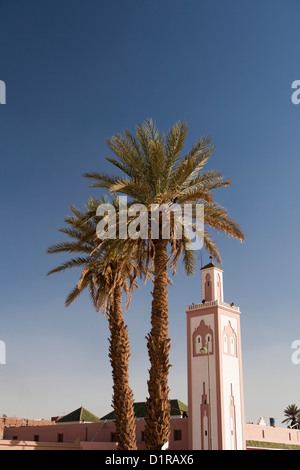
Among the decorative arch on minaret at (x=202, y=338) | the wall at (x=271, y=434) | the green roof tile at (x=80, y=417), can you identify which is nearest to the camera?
the decorative arch on minaret at (x=202, y=338)

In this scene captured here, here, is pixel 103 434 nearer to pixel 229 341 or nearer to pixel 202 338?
pixel 202 338

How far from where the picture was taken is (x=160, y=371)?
2089 cm

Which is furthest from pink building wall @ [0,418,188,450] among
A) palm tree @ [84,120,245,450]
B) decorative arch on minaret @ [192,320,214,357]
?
palm tree @ [84,120,245,450]

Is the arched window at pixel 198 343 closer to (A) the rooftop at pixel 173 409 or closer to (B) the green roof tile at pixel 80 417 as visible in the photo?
(A) the rooftop at pixel 173 409

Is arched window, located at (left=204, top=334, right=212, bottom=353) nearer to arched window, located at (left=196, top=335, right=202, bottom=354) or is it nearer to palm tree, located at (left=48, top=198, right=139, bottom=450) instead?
arched window, located at (left=196, top=335, right=202, bottom=354)

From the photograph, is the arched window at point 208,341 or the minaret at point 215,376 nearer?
the minaret at point 215,376

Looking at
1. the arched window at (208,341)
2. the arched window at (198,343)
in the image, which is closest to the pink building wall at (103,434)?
the arched window at (198,343)

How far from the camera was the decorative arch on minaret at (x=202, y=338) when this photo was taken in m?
44.9

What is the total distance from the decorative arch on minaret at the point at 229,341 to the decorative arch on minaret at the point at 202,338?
1.18 metres

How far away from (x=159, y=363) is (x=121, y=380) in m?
6.12

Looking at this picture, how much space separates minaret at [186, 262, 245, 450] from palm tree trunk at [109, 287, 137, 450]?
1679 cm

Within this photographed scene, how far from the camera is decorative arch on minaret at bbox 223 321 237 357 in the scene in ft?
148
